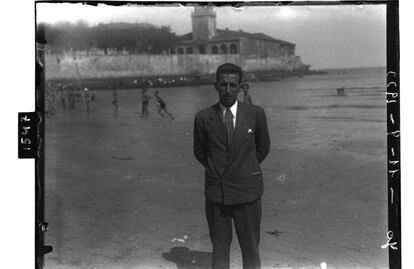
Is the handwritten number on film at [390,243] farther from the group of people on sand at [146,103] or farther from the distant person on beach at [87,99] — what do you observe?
the distant person on beach at [87,99]

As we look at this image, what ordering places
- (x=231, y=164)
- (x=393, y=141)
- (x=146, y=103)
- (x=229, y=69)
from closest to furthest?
1. (x=231, y=164)
2. (x=229, y=69)
3. (x=393, y=141)
4. (x=146, y=103)

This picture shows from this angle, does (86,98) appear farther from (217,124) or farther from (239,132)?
(239,132)

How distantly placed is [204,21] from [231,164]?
1.36 meters

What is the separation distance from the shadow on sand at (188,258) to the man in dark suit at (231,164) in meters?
0.11

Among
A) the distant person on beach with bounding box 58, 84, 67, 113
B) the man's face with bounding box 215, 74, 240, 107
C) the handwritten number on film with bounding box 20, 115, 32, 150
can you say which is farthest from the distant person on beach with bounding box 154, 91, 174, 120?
the handwritten number on film with bounding box 20, 115, 32, 150

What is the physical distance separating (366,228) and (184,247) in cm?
173

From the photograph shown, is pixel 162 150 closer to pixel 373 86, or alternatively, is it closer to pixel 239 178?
pixel 239 178

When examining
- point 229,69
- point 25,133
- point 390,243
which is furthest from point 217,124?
point 390,243

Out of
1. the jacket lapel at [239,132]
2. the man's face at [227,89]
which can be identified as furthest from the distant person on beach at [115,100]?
the jacket lapel at [239,132]

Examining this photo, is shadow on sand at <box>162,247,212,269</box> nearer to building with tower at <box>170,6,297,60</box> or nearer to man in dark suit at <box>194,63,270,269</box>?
man in dark suit at <box>194,63,270,269</box>

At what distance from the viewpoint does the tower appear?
17.7 ft

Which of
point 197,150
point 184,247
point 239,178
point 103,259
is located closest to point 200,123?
point 197,150

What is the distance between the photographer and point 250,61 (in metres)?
5.61

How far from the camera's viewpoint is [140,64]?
559 cm
